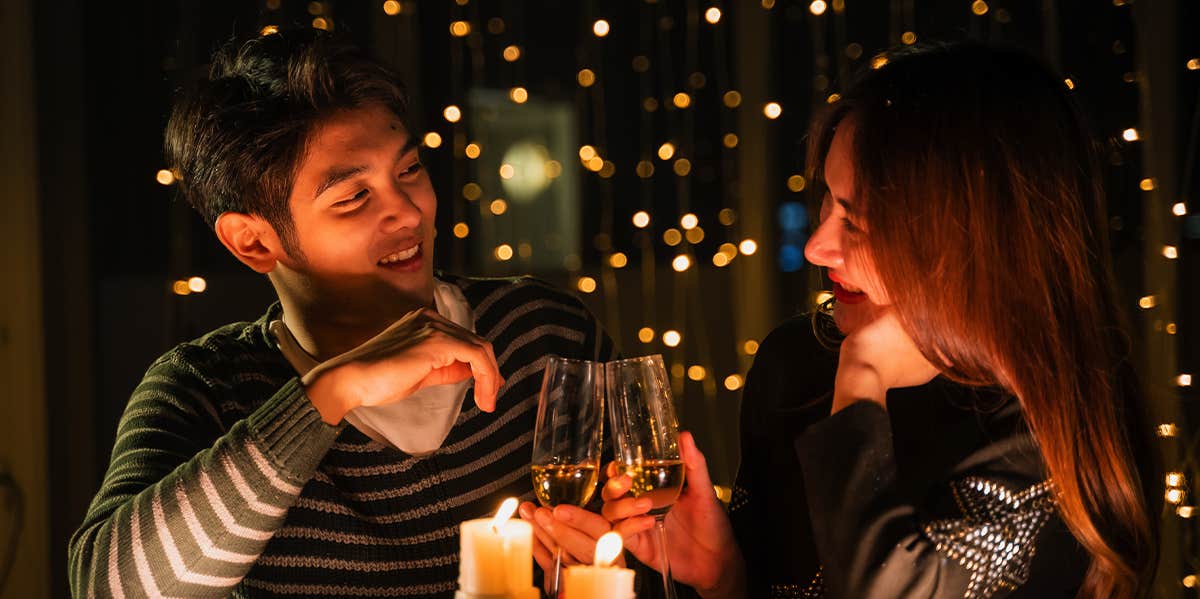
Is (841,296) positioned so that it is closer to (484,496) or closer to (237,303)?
(484,496)

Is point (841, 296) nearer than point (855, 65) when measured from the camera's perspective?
Yes

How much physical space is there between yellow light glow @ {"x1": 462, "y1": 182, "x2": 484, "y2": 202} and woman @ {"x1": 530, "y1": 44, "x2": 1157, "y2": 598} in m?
2.02

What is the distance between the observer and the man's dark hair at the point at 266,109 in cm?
171

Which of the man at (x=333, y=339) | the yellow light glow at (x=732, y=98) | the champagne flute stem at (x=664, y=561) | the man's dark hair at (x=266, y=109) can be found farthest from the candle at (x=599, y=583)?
the yellow light glow at (x=732, y=98)

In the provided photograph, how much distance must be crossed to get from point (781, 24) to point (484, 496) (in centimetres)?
214

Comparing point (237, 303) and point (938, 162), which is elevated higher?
point (938, 162)

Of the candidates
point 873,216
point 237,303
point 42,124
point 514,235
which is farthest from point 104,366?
point 873,216

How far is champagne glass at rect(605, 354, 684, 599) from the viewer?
1311mm

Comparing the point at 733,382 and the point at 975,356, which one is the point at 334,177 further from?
the point at 733,382

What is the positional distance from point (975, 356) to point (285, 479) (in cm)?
91

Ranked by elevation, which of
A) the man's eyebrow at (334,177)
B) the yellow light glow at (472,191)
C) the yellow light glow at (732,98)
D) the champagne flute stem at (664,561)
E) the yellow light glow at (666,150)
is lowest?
the champagne flute stem at (664,561)

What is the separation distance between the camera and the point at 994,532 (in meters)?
1.32

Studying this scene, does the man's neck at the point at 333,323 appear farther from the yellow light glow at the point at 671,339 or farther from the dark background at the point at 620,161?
the yellow light glow at the point at 671,339

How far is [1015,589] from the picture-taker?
135cm
